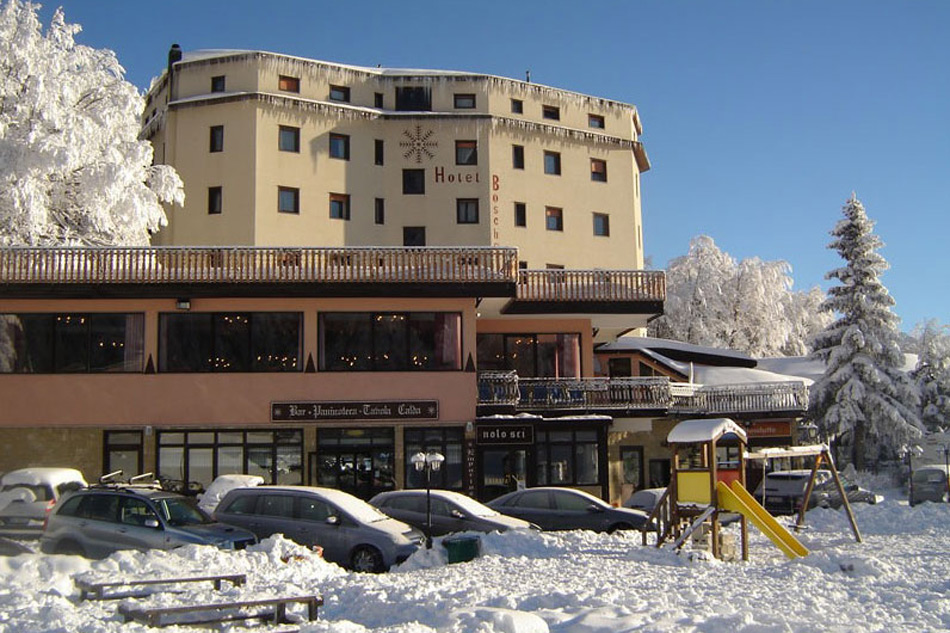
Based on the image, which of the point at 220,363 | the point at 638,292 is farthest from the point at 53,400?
the point at 638,292

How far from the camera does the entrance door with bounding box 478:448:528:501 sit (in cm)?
3033

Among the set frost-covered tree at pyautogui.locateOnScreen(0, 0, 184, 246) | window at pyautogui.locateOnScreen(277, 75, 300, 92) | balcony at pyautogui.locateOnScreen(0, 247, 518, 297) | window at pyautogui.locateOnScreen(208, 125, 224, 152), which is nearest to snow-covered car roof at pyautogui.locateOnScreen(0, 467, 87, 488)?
balcony at pyautogui.locateOnScreen(0, 247, 518, 297)

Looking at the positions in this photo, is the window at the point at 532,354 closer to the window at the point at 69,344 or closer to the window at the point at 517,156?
the window at the point at 517,156

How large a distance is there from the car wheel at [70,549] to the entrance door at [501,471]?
14.9 m

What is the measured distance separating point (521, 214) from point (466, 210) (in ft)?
7.41

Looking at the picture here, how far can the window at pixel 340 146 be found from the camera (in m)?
39.2

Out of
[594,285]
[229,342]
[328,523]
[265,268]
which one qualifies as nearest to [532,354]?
[594,285]

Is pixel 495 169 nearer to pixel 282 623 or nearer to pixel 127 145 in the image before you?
pixel 127 145

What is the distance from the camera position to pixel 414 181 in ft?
132

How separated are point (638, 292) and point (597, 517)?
34.8 feet

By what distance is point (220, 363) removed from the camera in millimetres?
28844

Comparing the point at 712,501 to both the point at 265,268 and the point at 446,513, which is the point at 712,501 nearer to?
the point at 446,513

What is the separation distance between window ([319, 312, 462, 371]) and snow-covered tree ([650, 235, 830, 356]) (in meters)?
31.5

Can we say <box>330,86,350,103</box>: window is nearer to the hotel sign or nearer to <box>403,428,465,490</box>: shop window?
the hotel sign
